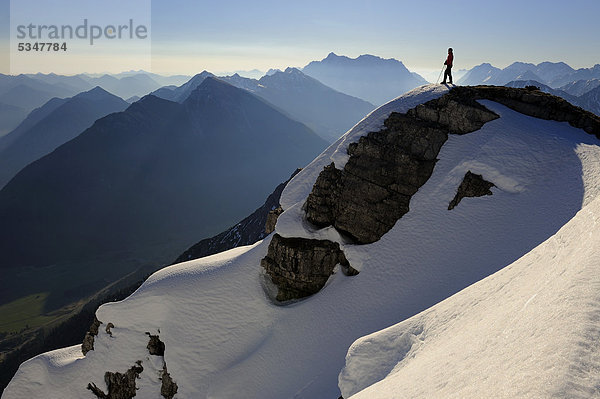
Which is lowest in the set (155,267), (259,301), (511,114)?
(155,267)

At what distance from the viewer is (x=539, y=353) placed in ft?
23.6

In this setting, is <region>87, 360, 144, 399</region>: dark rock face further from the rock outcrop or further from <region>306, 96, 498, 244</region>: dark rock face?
<region>306, 96, 498, 244</region>: dark rock face

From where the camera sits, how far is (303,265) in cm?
2758

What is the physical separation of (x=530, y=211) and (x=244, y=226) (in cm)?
10919

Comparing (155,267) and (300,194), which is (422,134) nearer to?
(300,194)

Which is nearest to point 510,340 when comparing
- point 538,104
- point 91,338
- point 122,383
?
point 122,383

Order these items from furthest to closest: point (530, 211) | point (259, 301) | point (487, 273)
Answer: point (259, 301), point (530, 211), point (487, 273)

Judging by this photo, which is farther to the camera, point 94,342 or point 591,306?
point 94,342

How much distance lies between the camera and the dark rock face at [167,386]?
25.2 meters

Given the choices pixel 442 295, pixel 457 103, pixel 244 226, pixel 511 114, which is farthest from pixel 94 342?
pixel 244 226

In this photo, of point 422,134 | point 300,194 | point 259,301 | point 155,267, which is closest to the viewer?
point 259,301

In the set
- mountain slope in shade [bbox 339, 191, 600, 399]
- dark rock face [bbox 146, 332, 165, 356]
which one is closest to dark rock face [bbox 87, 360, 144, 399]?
dark rock face [bbox 146, 332, 165, 356]

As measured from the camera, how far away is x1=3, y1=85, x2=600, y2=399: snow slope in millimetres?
21500

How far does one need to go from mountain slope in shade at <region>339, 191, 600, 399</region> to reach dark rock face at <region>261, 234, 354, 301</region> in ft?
37.5
